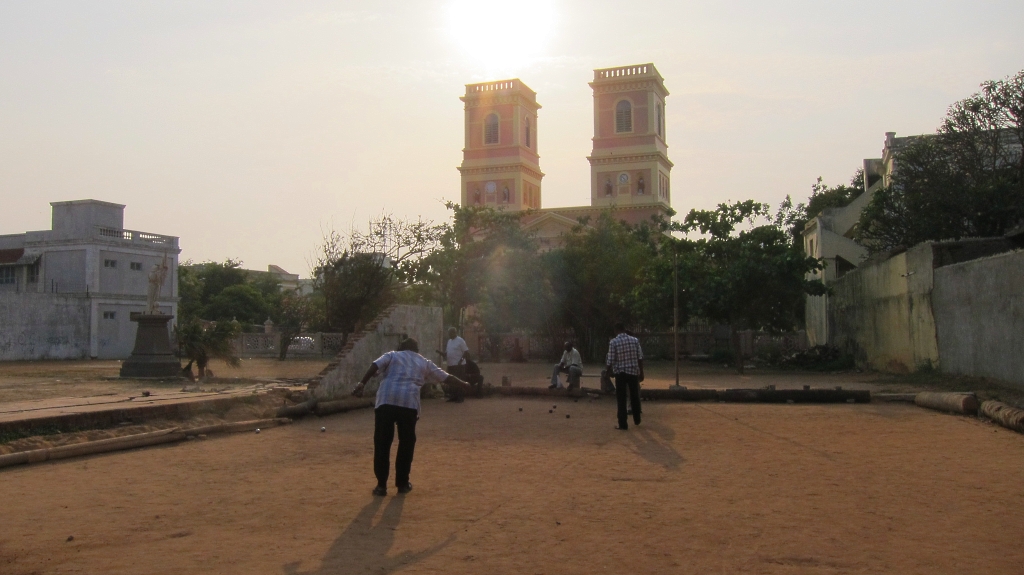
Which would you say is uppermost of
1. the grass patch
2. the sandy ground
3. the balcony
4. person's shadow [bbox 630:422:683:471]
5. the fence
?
the balcony

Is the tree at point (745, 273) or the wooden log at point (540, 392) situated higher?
the tree at point (745, 273)

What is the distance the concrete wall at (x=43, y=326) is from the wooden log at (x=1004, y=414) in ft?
139

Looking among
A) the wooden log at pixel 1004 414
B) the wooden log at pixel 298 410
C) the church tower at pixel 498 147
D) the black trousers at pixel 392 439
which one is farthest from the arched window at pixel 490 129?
the black trousers at pixel 392 439

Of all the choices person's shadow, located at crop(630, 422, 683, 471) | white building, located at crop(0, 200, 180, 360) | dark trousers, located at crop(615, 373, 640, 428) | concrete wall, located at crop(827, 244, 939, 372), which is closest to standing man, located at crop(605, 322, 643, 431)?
dark trousers, located at crop(615, 373, 640, 428)

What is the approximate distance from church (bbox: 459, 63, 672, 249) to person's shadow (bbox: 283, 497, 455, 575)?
56860mm

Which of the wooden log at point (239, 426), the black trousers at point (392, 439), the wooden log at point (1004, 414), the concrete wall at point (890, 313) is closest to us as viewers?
the black trousers at point (392, 439)

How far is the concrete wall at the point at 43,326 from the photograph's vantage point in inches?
1652

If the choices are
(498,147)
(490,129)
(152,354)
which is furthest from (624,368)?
(490,129)

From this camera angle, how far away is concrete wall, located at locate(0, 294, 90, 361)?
4197cm

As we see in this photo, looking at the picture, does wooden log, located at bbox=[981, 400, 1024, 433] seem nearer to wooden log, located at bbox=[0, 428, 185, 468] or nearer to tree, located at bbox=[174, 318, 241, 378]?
wooden log, located at bbox=[0, 428, 185, 468]

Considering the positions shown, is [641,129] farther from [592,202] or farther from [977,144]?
[977,144]

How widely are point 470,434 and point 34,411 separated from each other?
19.6ft

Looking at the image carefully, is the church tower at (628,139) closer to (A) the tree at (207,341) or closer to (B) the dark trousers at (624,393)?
(A) the tree at (207,341)

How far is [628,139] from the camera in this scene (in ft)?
225
